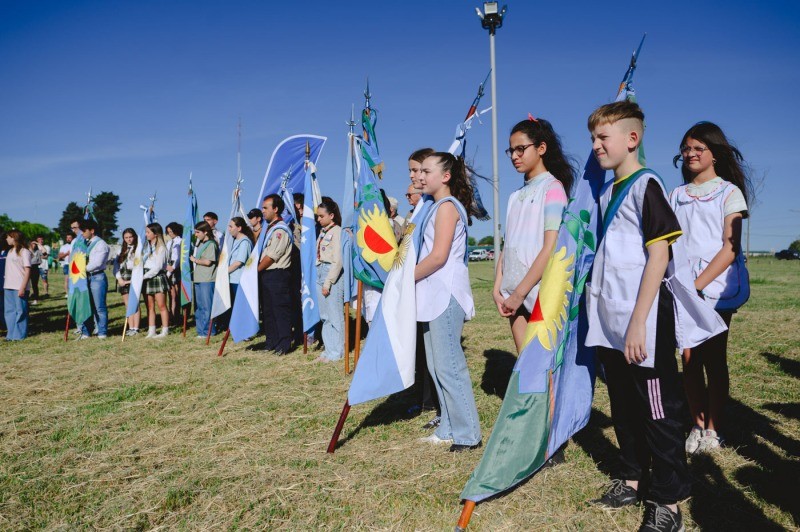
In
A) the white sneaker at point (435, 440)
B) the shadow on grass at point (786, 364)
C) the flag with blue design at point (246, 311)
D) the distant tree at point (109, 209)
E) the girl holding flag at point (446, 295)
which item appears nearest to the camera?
the girl holding flag at point (446, 295)

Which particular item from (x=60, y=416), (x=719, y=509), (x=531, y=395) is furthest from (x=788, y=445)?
(x=60, y=416)

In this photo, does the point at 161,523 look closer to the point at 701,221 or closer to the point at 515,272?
the point at 515,272

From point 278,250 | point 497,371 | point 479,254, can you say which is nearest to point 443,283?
point 497,371

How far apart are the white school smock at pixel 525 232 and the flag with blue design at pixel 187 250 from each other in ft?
24.8

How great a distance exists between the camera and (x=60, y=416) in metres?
4.85

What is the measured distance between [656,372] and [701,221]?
137 centimetres

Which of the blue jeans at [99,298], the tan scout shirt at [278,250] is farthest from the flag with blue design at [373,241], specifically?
the blue jeans at [99,298]

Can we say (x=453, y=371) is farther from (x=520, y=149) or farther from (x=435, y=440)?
(x=520, y=149)

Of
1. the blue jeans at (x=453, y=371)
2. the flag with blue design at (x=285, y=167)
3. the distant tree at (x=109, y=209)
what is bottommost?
the blue jeans at (x=453, y=371)

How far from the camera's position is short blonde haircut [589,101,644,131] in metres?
2.54

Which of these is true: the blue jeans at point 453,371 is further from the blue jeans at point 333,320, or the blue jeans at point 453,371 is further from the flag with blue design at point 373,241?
the blue jeans at point 333,320

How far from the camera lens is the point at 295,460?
3.59m

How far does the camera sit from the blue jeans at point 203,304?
9.18 metres

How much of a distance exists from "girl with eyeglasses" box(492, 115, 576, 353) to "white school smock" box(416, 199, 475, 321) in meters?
0.25
